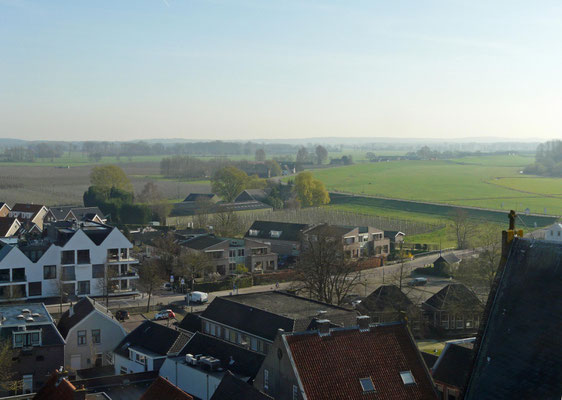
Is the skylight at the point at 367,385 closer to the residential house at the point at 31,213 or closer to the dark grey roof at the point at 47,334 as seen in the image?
the dark grey roof at the point at 47,334

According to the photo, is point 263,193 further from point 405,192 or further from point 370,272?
point 370,272

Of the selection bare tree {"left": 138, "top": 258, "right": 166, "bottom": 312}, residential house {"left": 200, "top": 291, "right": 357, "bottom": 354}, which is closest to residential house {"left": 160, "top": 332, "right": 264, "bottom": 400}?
residential house {"left": 200, "top": 291, "right": 357, "bottom": 354}

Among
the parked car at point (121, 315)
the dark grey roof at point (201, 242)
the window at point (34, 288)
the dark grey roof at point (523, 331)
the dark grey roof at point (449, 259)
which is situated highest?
the dark grey roof at point (523, 331)

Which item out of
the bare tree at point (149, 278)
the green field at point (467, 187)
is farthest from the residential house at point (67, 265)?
the green field at point (467, 187)

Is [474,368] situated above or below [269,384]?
above

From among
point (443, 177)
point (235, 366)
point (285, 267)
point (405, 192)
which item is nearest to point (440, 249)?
point (285, 267)

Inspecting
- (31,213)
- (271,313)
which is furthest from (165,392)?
(31,213)

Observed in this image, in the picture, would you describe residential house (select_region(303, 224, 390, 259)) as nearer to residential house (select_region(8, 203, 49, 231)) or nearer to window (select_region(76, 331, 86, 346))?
window (select_region(76, 331, 86, 346))
